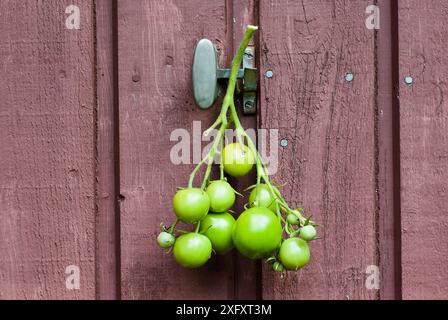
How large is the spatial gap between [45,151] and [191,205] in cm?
33

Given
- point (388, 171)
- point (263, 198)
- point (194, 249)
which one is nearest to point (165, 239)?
point (194, 249)

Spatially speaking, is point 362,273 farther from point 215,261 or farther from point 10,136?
point 10,136

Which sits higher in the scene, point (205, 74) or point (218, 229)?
point (205, 74)

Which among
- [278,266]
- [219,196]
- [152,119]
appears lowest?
[278,266]

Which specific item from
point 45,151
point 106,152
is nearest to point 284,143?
point 106,152

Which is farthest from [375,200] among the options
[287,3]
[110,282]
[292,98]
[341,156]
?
[110,282]

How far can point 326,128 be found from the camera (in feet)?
2.84

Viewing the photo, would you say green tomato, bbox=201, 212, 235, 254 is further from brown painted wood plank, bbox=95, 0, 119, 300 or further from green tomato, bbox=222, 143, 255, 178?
brown painted wood plank, bbox=95, 0, 119, 300

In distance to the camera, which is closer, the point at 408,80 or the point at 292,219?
the point at 292,219

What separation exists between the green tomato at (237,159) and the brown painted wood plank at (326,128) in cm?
11

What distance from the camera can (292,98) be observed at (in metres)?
0.87

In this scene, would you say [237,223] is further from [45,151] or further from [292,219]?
[45,151]

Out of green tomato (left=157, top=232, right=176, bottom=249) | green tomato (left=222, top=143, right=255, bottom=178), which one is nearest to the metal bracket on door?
green tomato (left=222, top=143, right=255, bottom=178)

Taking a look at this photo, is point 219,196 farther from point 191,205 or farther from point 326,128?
point 326,128
